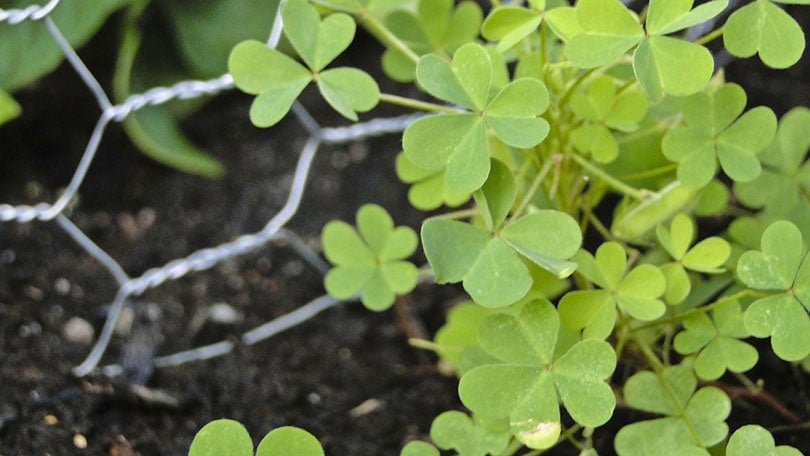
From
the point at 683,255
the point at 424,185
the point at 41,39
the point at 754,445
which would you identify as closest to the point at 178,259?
the point at 41,39

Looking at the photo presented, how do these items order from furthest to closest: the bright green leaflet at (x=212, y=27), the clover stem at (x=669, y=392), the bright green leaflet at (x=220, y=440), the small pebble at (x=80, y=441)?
the bright green leaflet at (x=212, y=27), the small pebble at (x=80, y=441), the clover stem at (x=669, y=392), the bright green leaflet at (x=220, y=440)

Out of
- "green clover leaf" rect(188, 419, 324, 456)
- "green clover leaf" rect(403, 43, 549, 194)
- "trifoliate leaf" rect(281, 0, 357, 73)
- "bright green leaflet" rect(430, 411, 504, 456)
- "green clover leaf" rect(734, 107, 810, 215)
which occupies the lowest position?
"green clover leaf" rect(734, 107, 810, 215)

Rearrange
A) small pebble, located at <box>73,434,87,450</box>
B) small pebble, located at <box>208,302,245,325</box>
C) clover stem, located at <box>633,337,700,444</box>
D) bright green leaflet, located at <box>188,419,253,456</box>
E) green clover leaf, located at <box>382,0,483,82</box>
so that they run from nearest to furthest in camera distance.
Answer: bright green leaflet, located at <box>188,419,253,456</box>
clover stem, located at <box>633,337,700,444</box>
small pebble, located at <box>73,434,87,450</box>
green clover leaf, located at <box>382,0,483,82</box>
small pebble, located at <box>208,302,245,325</box>

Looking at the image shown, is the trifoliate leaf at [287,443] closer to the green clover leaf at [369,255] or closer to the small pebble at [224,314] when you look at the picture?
the green clover leaf at [369,255]

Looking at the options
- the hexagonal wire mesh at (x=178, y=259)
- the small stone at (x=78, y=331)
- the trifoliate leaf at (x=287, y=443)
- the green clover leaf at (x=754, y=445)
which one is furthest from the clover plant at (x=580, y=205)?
the small stone at (x=78, y=331)

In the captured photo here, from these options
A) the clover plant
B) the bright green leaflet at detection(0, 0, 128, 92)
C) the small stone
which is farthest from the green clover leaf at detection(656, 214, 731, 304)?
the bright green leaflet at detection(0, 0, 128, 92)

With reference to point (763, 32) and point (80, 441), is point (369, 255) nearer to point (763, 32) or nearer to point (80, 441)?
point (80, 441)

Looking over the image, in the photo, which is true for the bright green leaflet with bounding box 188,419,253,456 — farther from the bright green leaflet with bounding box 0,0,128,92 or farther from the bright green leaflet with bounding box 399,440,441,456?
the bright green leaflet with bounding box 0,0,128,92

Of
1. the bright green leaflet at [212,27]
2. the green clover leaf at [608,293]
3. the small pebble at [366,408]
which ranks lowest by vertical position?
the small pebble at [366,408]
